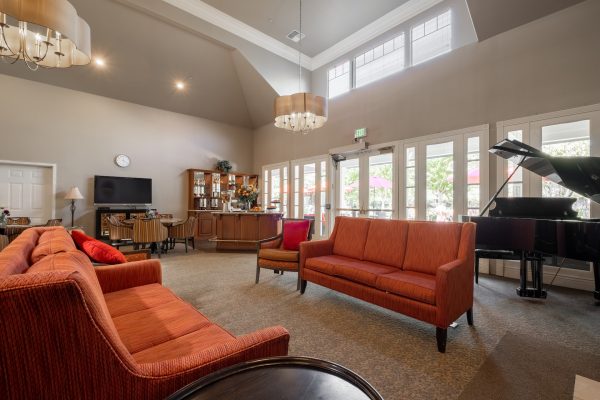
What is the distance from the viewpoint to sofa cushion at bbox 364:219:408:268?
9.69ft

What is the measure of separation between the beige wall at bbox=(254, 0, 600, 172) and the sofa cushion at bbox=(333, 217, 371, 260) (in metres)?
2.86

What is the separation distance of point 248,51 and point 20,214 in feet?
21.4

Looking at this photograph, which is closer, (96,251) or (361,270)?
(96,251)

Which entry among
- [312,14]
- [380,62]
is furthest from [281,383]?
[380,62]

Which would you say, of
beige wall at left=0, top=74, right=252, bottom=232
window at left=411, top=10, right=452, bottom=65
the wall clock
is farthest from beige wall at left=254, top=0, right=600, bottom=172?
the wall clock

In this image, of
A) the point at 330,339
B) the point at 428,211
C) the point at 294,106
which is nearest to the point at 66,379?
the point at 330,339

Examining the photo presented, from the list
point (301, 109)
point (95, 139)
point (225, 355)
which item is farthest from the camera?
point (95, 139)

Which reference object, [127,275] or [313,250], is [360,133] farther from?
[127,275]

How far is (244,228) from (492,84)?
214 inches

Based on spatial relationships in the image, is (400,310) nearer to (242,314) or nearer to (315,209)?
(242,314)

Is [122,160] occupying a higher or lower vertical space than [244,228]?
higher

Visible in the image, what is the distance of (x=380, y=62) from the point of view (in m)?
6.03

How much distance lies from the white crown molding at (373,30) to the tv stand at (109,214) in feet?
20.6

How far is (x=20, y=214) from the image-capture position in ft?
19.9
